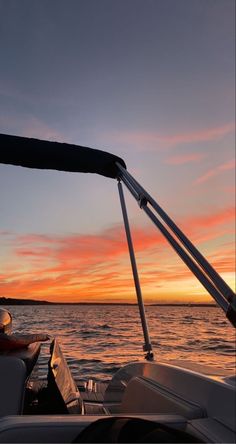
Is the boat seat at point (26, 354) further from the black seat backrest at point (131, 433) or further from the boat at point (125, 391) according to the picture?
the black seat backrest at point (131, 433)

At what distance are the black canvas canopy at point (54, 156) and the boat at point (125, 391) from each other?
10mm

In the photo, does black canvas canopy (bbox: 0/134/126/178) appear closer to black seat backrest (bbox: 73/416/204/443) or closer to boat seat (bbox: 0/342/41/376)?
boat seat (bbox: 0/342/41/376)

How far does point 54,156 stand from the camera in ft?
15.0

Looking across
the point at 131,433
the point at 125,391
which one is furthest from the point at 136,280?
the point at 131,433

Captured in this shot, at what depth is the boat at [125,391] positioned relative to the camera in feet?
5.06

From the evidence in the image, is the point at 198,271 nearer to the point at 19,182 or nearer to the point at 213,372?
the point at 213,372

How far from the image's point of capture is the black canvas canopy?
450cm

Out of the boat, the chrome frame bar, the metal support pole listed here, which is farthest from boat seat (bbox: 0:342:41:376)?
the chrome frame bar

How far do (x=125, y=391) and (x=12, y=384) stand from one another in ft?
2.41

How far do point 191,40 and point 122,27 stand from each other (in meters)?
1.07

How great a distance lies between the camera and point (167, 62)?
18.1 feet

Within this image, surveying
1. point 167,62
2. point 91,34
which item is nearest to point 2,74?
point 91,34

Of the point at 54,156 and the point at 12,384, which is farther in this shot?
the point at 54,156

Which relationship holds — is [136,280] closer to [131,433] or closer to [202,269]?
[202,269]
